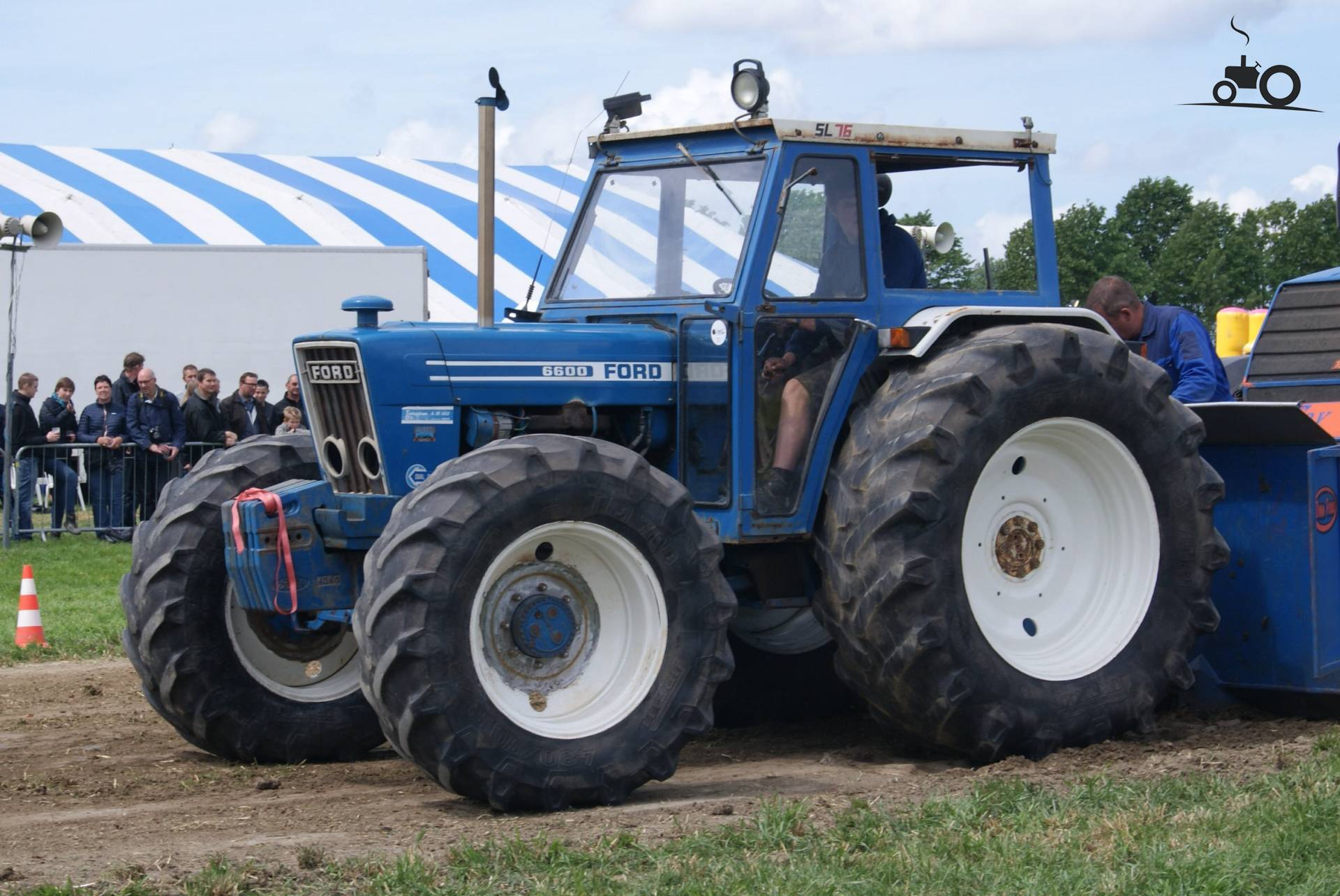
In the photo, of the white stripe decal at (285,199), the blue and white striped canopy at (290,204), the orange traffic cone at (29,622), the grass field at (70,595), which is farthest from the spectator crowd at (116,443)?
the white stripe decal at (285,199)

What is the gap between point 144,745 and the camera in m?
7.58

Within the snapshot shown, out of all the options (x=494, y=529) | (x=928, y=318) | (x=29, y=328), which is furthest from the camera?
(x=29, y=328)

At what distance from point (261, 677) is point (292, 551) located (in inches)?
32.6

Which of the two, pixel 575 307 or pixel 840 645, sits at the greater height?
pixel 575 307

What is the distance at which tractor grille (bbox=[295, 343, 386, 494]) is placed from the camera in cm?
663

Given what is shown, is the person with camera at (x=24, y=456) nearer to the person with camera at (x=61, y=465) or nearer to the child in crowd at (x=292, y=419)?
the person with camera at (x=61, y=465)

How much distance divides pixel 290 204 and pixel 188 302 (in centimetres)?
453

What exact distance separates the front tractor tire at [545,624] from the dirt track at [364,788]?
0.67ft

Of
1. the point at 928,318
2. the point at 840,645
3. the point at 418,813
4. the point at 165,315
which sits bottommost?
the point at 418,813

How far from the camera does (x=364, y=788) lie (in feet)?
21.5

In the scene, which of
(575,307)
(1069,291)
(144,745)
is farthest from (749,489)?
(1069,291)

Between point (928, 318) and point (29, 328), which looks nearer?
point (928, 318)

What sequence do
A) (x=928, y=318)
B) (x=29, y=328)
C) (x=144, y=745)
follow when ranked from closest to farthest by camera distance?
(x=928, y=318), (x=144, y=745), (x=29, y=328)

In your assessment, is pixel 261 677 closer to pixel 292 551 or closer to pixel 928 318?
pixel 292 551
